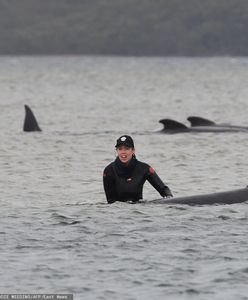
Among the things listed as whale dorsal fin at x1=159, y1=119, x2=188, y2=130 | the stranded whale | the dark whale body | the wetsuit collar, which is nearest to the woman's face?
the wetsuit collar

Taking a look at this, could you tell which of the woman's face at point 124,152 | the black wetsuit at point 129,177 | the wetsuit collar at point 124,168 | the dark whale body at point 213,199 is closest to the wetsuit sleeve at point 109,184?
the black wetsuit at point 129,177

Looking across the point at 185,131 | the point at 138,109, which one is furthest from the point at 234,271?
the point at 138,109

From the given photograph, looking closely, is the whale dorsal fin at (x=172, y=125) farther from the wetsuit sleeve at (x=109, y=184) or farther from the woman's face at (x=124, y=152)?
the woman's face at (x=124, y=152)

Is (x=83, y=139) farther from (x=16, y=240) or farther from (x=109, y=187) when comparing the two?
(x=16, y=240)

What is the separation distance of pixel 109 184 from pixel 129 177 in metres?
0.40

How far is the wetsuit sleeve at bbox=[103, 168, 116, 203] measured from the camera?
22.7 metres

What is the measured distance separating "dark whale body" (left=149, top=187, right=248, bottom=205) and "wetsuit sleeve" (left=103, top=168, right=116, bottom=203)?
86cm

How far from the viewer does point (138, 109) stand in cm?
6981

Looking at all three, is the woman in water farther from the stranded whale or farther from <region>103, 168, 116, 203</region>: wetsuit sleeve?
the stranded whale

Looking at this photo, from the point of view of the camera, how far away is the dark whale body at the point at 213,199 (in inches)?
913

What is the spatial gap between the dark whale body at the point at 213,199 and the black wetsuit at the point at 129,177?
10.3 inches

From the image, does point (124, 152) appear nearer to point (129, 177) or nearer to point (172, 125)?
point (129, 177)

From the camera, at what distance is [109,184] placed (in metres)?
22.9

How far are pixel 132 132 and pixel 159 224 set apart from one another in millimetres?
25387
